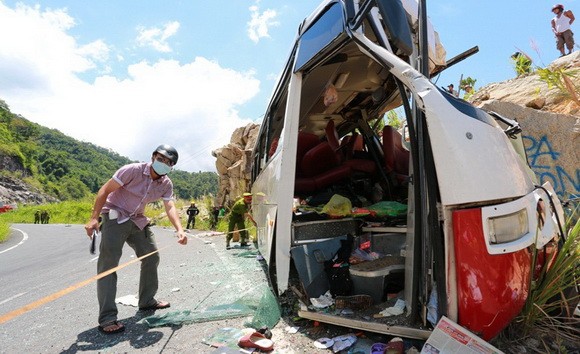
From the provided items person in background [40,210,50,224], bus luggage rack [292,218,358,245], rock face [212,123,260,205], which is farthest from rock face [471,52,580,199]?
person in background [40,210,50,224]

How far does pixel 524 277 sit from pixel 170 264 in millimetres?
6290

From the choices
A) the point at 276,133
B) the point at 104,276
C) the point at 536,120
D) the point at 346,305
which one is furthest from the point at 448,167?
the point at 536,120

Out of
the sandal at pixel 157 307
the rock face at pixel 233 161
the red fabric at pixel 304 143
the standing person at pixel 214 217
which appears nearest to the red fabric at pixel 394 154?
the red fabric at pixel 304 143

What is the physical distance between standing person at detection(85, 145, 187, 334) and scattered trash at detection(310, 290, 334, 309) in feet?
4.39

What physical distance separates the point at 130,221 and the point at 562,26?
1005 cm

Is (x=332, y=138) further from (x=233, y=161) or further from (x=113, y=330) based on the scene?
(x=233, y=161)

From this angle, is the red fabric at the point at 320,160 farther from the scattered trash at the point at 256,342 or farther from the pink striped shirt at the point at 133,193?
the scattered trash at the point at 256,342

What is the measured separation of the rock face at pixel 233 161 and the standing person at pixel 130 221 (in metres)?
19.2

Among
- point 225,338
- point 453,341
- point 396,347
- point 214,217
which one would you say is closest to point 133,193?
point 225,338

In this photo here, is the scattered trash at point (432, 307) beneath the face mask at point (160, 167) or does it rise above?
beneath

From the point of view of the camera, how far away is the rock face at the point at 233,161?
2366 centimetres

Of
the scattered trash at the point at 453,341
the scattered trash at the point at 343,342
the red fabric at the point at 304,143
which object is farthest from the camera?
the red fabric at the point at 304,143

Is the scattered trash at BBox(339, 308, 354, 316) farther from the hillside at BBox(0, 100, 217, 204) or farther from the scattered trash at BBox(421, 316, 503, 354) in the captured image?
the hillside at BBox(0, 100, 217, 204)

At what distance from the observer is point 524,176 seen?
2.38 metres
